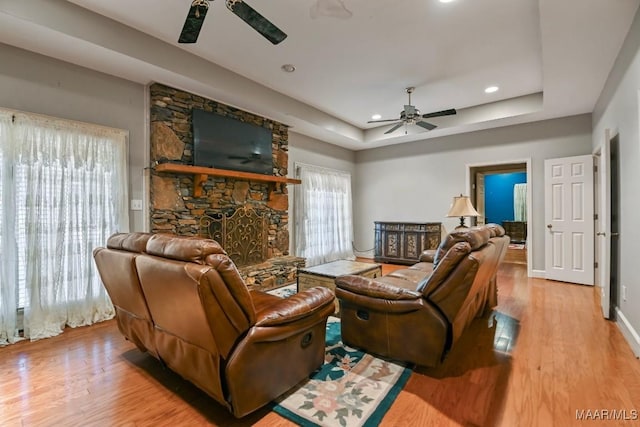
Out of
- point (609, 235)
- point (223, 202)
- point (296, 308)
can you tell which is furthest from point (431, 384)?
point (223, 202)

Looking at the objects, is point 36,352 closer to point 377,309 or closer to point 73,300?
point 73,300

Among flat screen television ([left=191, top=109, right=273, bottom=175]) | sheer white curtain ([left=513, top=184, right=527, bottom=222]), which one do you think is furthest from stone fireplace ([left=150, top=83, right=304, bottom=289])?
sheer white curtain ([left=513, top=184, right=527, bottom=222])

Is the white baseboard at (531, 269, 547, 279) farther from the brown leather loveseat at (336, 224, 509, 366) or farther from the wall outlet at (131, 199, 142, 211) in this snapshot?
the wall outlet at (131, 199, 142, 211)

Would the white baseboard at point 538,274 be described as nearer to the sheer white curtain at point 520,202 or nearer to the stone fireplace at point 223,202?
the stone fireplace at point 223,202

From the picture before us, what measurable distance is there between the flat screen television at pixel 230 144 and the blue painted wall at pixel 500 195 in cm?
867

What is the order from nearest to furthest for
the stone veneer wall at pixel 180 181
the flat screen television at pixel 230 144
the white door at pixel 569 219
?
the stone veneer wall at pixel 180 181 → the flat screen television at pixel 230 144 → the white door at pixel 569 219

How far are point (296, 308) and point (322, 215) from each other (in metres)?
4.59

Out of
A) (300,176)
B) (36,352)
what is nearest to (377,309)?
(36,352)

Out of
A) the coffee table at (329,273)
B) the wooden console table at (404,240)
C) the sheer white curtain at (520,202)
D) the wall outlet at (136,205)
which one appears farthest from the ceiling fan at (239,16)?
the sheer white curtain at (520,202)

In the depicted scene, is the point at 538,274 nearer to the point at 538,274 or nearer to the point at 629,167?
the point at 538,274

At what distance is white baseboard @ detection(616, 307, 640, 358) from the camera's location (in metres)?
2.35

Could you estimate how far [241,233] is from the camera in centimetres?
456

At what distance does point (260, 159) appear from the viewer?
4812 mm

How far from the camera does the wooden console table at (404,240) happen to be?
603cm
